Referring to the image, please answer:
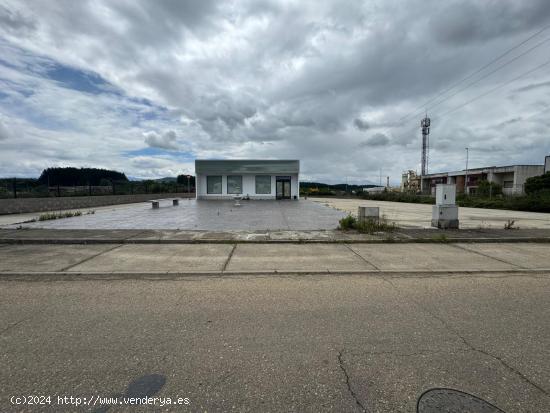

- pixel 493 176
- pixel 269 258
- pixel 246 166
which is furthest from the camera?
pixel 493 176

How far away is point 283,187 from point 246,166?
525 cm

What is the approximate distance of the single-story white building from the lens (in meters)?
31.4

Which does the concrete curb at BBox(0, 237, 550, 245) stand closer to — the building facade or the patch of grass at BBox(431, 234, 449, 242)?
the patch of grass at BBox(431, 234, 449, 242)

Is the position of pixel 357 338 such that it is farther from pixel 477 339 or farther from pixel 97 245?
pixel 97 245

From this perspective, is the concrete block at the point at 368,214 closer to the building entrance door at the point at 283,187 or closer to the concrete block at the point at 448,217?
the concrete block at the point at 448,217

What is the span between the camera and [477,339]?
2965 millimetres

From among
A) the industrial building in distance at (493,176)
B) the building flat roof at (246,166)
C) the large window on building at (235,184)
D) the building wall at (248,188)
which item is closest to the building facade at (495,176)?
the industrial building in distance at (493,176)

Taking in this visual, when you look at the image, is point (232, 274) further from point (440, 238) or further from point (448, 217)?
point (448, 217)

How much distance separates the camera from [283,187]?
32.6 meters

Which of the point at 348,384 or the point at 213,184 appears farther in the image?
the point at 213,184

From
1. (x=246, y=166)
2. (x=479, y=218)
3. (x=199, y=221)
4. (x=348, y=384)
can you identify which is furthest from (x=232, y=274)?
(x=246, y=166)

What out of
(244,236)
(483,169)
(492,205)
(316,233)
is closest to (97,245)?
(244,236)

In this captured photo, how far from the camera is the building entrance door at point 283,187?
32344 mm

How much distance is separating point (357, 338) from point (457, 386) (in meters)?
0.97
